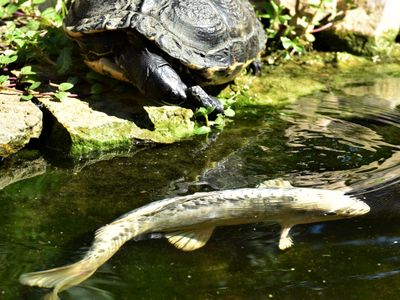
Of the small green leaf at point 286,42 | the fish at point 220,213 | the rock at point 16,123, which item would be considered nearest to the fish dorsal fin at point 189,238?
the fish at point 220,213

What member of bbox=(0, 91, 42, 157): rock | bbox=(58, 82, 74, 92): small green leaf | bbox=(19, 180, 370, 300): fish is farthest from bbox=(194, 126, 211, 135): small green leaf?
bbox=(19, 180, 370, 300): fish

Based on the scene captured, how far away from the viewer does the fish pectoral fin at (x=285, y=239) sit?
3053mm

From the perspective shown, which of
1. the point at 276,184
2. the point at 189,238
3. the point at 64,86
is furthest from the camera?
the point at 64,86

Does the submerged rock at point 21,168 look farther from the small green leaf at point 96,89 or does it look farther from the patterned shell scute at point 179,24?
the patterned shell scute at point 179,24

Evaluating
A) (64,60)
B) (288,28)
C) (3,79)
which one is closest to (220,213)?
(3,79)

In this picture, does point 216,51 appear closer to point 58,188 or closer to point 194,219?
point 58,188

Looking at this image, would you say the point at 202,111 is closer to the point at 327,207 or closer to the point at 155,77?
the point at 155,77

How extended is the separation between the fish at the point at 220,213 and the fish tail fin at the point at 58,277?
0.61 ft

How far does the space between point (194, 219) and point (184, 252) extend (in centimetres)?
16

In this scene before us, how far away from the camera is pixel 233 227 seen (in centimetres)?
321

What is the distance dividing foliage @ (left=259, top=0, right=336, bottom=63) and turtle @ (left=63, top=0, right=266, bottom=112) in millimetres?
1253

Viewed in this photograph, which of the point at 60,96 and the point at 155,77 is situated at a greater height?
the point at 155,77

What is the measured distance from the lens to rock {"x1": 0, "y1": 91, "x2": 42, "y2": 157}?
158 inches

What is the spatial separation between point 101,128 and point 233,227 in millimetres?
1497
